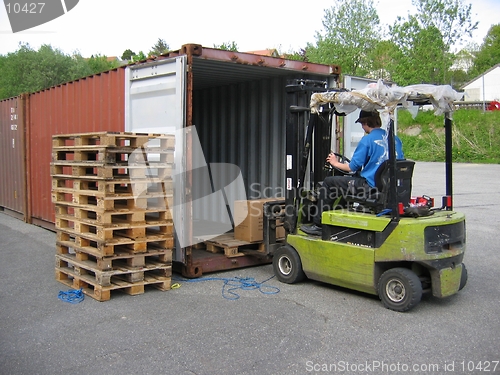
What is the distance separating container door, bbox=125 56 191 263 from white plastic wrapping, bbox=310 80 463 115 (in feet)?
5.81

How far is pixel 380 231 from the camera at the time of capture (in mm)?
5738

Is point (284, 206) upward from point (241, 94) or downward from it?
downward

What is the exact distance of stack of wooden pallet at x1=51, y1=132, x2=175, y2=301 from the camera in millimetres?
6117

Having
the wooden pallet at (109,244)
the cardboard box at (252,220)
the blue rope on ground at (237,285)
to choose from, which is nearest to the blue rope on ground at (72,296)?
the wooden pallet at (109,244)

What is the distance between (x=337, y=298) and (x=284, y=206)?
1723mm

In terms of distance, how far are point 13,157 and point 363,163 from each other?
10485mm

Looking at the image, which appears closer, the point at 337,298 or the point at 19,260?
the point at 337,298

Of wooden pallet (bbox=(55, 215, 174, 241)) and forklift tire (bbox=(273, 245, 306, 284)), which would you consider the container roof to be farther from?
forklift tire (bbox=(273, 245, 306, 284))

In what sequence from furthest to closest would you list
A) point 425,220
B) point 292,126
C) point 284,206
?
1. point 284,206
2. point 292,126
3. point 425,220

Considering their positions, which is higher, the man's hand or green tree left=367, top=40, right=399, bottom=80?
green tree left=367, top=40, right=399, bottom=80

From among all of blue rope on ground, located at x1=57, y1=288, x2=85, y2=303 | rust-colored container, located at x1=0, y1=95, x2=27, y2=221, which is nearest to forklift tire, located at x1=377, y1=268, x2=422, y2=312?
blue rope on ground, located at x1=57, y1=288, x2=85, y2=303

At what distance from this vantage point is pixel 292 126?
684 centimetres

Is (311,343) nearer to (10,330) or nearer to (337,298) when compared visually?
(337,298)

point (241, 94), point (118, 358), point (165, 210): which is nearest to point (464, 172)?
point (241, 94)
